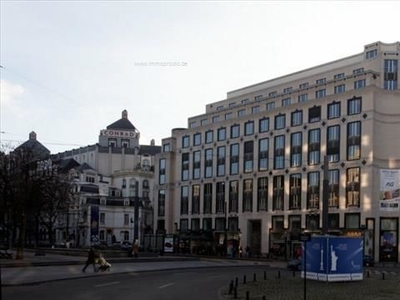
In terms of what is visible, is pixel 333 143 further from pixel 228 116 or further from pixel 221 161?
pixel 228 116

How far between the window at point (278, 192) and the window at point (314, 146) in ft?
20.9

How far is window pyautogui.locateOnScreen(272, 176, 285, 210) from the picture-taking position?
3676 inches

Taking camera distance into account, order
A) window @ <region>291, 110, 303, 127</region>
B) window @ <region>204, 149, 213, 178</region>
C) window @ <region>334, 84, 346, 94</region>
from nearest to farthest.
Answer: window @ <region>334, 84, 346, 94</region> → window @ <region>291, 110, 303, 127</region> → window @ <region>204, 149, 213, 178</region>

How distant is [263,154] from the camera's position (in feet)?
322

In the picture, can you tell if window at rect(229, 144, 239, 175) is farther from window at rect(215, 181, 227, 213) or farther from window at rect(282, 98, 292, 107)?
window at rect(282, 98, 292, 107)

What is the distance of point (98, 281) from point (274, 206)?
63.7 metres

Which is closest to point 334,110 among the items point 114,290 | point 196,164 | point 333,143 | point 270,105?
point 333,143

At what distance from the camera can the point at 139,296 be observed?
24.3m

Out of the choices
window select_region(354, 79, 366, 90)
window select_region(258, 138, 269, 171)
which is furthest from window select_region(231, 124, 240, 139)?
window select_region(354, 79, 366, 90)

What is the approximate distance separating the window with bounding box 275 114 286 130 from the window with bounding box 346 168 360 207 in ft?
51.9

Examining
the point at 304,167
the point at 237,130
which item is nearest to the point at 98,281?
the point at 304,167

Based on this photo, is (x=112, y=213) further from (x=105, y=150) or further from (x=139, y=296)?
(x=139, y=296)

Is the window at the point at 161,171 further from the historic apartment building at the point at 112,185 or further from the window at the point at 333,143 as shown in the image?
the window at the point at 333,143

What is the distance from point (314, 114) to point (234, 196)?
20402 millimetres
